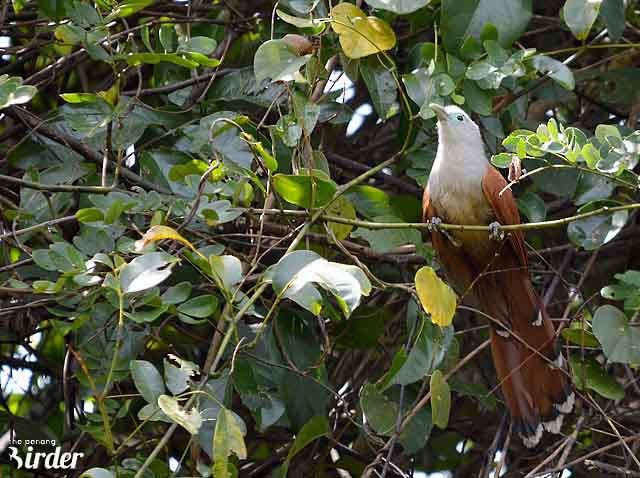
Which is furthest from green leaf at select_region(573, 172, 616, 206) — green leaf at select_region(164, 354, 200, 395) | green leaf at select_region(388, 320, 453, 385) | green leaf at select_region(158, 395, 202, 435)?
Answer: green leaf at select_region(158, 395, 202, 435)

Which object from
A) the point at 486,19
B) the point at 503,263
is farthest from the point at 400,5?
the point at 503,263

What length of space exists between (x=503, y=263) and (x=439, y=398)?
96cm

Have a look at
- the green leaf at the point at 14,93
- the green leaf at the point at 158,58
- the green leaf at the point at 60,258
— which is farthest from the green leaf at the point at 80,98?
the green leaf at the point at 60,258

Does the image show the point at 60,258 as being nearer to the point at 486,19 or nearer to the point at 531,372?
the point at 486,19

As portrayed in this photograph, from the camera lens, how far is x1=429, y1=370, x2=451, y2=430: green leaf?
2320mm

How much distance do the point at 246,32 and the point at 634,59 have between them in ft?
4.71

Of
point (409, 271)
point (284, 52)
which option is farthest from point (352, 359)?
point (284, 52)

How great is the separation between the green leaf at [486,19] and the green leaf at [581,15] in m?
0.35

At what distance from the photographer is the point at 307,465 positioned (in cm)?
314

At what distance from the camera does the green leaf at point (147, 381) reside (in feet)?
6.56

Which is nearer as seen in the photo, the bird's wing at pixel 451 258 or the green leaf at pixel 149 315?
the green leaf at pixel 149 315

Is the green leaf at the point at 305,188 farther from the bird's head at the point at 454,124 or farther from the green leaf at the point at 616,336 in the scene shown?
the green leaf at the point at 616,336

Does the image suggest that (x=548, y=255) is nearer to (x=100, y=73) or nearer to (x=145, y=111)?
(x=145, y=111)

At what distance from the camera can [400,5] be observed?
2.46m
